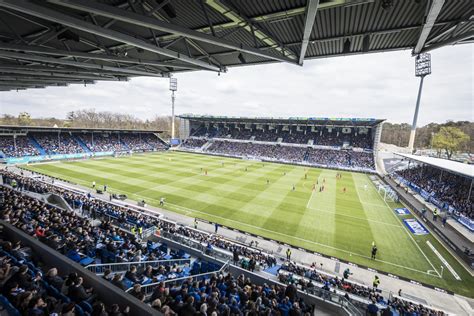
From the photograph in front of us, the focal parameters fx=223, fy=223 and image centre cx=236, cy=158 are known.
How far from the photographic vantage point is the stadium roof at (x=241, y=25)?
5.21m

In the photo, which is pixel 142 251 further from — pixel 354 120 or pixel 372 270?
pixel 354 120

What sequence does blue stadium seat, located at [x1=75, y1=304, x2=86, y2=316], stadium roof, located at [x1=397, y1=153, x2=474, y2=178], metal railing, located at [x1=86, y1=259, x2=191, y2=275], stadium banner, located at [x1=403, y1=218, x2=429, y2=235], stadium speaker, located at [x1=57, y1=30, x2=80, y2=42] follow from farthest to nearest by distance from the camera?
stadium roof, located at [x1=397, y1=153, x2=474, y2=178] < stadium banner, located at [x1=403, y1=218, x2=429, y2=235] < stadium speaker, located at [x1=57, y1=30, x2=80, y2=42] < metal railing, located at [x1=86, y1=259, x2=191, y2=275] < blue stadium seat, located at [x1=75, y1=304, x2=86, y2=316]

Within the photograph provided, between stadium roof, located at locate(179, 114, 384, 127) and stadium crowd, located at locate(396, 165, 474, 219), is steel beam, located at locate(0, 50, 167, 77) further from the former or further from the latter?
stadium roof, located at locate(179, 114, 384, 127)

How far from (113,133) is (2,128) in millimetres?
21989

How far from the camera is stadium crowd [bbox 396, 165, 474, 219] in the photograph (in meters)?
21.6

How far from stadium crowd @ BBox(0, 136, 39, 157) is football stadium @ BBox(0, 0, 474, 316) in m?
0.34

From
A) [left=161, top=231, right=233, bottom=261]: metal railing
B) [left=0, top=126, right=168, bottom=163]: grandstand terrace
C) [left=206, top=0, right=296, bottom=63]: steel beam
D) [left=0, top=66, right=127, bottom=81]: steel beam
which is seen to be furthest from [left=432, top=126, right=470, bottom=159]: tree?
[left=0, top=126, right=168, bottom=163]: grandstand terrace

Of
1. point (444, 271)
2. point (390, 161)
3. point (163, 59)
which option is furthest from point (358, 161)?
point (163, 59)

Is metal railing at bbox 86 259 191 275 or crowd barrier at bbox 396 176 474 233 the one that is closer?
metal railing at bbox 86 259 191 275

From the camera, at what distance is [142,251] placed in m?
9.94

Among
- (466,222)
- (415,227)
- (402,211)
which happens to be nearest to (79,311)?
(415,227)

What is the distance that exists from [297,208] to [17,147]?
49.0m

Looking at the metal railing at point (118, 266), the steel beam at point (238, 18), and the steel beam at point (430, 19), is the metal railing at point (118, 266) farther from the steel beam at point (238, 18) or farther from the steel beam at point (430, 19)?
the steel beam at point (430, 19)

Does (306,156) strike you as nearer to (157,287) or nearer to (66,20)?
(157,287)
